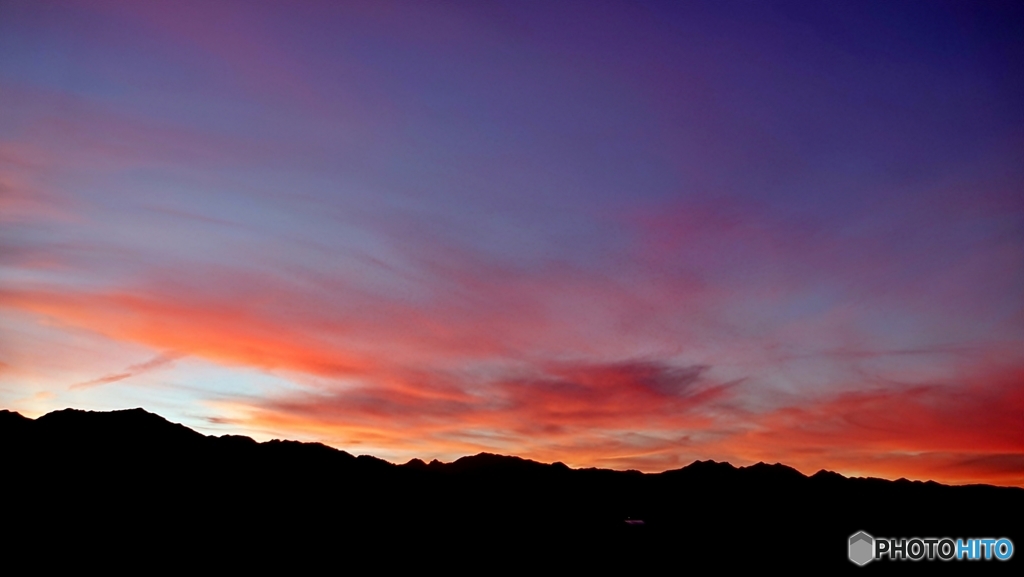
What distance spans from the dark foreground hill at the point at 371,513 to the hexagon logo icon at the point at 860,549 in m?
1.17

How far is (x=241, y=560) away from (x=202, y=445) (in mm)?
48215

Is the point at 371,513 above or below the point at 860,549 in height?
below

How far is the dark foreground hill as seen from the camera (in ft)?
173

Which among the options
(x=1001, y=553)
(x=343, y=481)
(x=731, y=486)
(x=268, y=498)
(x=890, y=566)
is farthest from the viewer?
(x=731, y=486)

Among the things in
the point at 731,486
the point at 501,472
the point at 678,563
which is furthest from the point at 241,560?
the point at 731,486

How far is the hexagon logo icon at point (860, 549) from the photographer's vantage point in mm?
57681

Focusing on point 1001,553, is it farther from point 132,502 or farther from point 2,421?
point 2,421

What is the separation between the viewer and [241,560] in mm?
51375

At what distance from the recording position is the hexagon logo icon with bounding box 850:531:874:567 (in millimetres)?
57681

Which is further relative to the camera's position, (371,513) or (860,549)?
(371,513)

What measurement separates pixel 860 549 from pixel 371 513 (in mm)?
48596

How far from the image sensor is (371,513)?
7119cm

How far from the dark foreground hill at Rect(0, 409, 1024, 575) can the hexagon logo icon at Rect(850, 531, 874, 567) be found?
3.85 ft

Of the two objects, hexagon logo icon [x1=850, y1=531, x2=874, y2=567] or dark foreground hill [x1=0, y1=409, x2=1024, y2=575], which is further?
hexagon logo icon [x1=850, y1=531, x2=874, y2=567]
